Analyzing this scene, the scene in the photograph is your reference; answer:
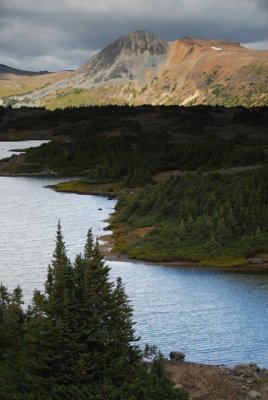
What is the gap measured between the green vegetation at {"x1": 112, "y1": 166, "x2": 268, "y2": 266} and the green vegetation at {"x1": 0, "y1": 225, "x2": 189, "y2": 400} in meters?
37.6

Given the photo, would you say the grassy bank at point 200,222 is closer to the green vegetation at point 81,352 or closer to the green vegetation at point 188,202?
the green vegetation at point 188,202

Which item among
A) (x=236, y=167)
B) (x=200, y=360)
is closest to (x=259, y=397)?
(x=200, y=360)

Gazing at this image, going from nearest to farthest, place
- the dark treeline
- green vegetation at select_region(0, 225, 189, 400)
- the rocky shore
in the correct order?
green vegetation at select_region(0, 225, 189, 400), the rocky shore, the dark treeline

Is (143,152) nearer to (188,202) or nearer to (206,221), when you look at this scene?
(188,202)

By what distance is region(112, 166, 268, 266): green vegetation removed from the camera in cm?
6962

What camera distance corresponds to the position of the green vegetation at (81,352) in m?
27.8

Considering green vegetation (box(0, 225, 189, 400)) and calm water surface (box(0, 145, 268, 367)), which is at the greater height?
green vegetation (box(0, 225, 189, 400))

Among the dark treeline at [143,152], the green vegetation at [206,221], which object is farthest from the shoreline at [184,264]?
the dark treeline at [143,152]

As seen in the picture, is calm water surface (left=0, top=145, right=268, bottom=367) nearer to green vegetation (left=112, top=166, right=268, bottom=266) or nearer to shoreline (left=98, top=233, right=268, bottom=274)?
shoreline (left=98, top=233, right=268, bottom=274)

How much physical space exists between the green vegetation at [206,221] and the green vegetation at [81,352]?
37.6m

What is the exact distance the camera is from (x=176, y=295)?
182 ft

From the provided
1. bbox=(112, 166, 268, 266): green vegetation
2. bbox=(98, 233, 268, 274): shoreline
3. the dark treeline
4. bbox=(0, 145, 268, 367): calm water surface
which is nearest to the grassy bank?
bbox=(112, 166, 268, 266): green vegetation

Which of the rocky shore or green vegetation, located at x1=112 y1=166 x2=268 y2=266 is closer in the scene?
the rocky shore

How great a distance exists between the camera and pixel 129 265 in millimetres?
66438
